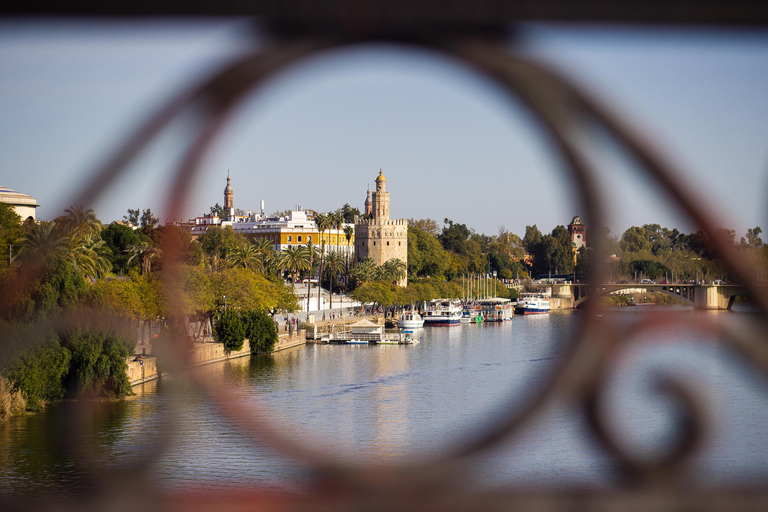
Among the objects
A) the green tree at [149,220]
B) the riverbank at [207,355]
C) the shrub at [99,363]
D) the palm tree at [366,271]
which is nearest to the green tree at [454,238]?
the palm tree at [366,271]

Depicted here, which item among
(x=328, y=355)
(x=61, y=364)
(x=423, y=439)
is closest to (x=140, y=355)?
(x=61, y=364)

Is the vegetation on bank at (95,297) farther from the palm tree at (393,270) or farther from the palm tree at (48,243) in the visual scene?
the palm tree at (393,270)

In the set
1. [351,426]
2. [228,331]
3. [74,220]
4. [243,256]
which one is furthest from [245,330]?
[74,220]

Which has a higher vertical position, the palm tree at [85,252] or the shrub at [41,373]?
the palm tree at [85,252]

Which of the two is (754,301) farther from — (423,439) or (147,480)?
(423,439)

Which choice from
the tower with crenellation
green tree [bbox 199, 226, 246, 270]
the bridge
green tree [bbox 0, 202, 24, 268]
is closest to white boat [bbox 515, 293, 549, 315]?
the bridge

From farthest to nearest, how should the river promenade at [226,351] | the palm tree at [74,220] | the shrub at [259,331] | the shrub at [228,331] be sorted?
the shrub at [259,331] < the shrub at [228,331] < the river promenade at [226,351] < the palm tree at [74,220]

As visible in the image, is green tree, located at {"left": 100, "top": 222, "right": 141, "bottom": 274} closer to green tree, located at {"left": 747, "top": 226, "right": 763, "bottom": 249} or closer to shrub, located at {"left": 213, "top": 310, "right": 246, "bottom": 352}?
shrub, located at {"left": 213, "top": 310, "right": 246, "bottom": 352}
